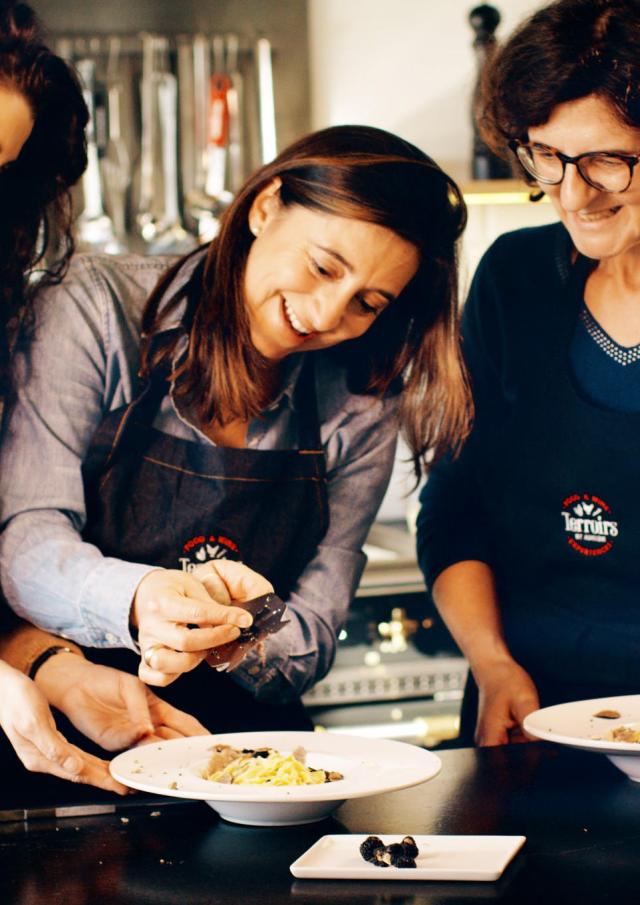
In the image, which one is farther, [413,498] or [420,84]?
[420,84]

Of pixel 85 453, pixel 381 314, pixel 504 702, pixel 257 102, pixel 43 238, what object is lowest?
pixel 504 702

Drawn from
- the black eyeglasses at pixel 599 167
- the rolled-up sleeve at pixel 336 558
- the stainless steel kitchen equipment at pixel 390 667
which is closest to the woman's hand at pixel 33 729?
the rolled-up sleeve at pixel 336 558

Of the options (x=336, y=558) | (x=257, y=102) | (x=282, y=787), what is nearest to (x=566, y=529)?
(x=336, y=558)

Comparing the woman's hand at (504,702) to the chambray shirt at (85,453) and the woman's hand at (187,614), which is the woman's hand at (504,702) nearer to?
the chambray shirt at (85,453)

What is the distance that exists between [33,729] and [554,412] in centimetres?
87

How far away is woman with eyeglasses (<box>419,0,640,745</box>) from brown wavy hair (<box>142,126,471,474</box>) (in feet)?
0.29

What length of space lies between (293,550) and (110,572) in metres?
0.32

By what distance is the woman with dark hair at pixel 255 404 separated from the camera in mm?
1564

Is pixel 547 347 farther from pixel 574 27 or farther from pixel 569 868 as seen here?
pixel 569 868

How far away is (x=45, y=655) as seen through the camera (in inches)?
60.3

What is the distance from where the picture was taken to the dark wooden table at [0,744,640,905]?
38.8 inches

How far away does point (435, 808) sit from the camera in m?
1.20

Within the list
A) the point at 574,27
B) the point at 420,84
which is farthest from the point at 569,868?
the point at 420,84

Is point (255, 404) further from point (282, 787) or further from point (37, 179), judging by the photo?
point (282, 787)
